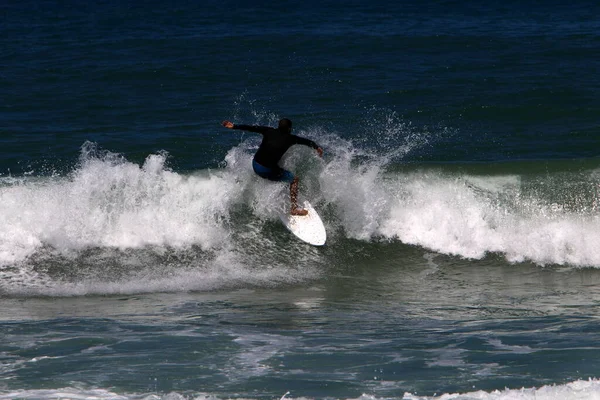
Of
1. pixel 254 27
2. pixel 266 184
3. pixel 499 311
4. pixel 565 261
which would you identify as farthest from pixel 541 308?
pixel 254 27

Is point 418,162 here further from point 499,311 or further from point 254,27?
point 254,27

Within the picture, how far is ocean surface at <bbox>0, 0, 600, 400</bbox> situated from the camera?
716cm

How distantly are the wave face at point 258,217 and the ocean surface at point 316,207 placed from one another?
3 centimetres

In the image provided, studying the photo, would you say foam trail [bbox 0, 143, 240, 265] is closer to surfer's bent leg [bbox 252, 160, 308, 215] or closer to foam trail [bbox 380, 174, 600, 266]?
surfer's bent leg [bbox 252, 160, 308, 215]

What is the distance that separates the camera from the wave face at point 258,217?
11.5m

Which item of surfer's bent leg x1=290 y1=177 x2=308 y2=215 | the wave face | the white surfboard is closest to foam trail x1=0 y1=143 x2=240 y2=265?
the wave face

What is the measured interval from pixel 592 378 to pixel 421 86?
1236 cm

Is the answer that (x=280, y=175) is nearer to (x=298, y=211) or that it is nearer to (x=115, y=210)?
(x=298, y=211)

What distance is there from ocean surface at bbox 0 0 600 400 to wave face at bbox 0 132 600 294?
1.3 inches

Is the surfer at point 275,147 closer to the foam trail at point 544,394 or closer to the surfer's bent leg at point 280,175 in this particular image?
the surfer's bent leg at point 280,175

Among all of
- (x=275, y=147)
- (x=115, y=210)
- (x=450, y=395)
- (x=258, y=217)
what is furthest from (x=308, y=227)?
(x=450, y=395)

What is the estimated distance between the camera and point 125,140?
1558 centimetres

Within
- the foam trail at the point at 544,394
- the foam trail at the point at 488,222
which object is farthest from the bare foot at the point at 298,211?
the foam trail at the point at 544,394

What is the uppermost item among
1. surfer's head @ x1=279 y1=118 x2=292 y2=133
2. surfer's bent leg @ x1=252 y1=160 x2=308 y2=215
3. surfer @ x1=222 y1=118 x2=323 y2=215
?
surfer's head @ x1=279 y1=118 x2=292 y2=133
